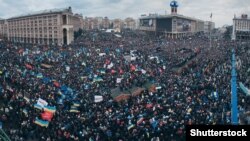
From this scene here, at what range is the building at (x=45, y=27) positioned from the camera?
9125cm

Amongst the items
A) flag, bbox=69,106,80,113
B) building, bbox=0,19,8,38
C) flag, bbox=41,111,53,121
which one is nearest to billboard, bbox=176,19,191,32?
building, bbox=0,19,8,38

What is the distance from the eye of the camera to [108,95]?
32.7 meters

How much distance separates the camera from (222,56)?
162ft

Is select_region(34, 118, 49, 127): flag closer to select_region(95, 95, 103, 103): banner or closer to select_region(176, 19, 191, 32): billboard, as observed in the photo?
select_region(95, 95, 103, 103): banner

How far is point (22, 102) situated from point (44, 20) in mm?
76203

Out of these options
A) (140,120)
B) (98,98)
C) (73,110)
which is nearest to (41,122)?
(73,110)

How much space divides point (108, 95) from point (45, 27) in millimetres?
70657

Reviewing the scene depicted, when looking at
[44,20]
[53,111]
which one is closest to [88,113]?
[53,111]

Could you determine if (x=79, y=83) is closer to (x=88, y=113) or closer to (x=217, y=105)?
(x=88, y=113)

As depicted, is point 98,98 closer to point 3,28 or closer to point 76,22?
point 76,22

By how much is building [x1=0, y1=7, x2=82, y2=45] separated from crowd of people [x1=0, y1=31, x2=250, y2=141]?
41.8m

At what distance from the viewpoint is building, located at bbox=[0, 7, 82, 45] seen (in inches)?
3593

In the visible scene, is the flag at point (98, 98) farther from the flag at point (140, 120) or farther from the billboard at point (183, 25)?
the billboard at point (183, 25)

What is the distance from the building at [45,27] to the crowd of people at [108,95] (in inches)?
1644
